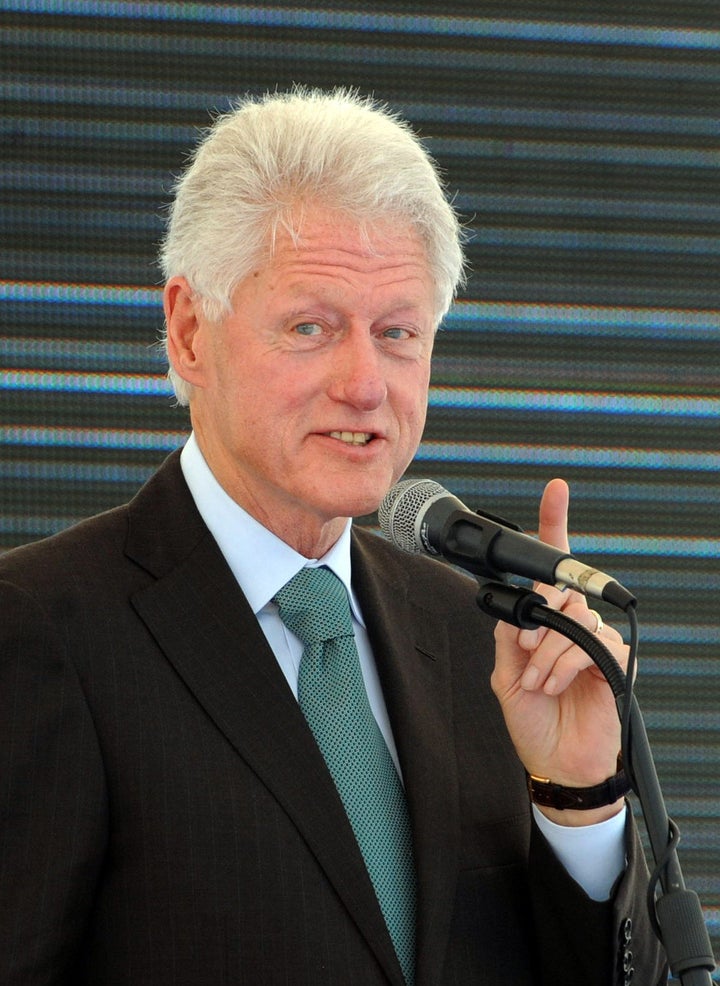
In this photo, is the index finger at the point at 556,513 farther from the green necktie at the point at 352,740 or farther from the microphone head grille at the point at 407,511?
the green necktie at the point at 352,740

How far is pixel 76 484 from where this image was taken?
2703 millimetres

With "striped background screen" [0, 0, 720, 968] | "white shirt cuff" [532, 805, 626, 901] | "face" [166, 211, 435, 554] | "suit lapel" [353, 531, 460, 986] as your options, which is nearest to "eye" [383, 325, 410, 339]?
"face" [166, 211, 435, 554]

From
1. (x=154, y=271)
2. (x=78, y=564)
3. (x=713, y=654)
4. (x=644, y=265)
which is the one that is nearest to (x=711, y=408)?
(x=644, y=265)

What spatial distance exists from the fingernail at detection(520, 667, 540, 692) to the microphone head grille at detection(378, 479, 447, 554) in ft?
0.65

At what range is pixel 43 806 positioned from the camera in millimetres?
1415

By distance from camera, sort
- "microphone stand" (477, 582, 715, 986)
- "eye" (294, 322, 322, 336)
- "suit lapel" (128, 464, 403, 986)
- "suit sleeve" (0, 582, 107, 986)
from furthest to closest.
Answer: "eye" (294, 322, 322, 336) → "suit lapel" (128, 464, 403, 986) → "suit sleeve" (0, 582, 107, 986) → "microphone stand" (477, 582, 715, 986)

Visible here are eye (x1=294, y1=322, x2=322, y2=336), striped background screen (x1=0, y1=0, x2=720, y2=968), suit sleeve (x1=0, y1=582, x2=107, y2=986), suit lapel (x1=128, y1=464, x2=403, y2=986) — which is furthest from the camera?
striped background screen (x1=0, y1=0, x2=720, y2=968)

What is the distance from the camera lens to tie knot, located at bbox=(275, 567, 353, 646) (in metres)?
1.67

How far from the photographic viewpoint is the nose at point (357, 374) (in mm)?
1569

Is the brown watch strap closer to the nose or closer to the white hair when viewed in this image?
the nose

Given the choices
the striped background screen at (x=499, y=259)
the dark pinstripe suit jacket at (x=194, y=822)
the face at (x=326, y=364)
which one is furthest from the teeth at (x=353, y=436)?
the striped background screen at (x=499, y=259)

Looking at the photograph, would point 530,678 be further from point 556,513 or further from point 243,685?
point 243,685

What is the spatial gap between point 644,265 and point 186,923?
1.84 meters

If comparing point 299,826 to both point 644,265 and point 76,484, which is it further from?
point 644,265
